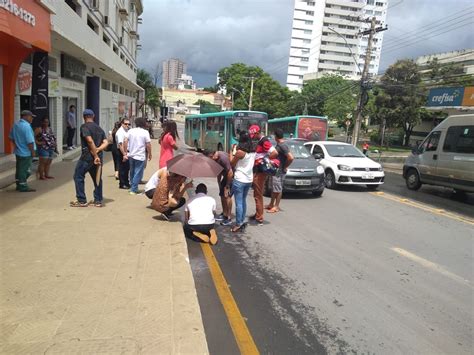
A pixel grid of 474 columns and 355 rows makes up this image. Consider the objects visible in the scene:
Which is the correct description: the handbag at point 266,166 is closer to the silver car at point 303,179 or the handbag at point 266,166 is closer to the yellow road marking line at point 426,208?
the silver car at point 303,179

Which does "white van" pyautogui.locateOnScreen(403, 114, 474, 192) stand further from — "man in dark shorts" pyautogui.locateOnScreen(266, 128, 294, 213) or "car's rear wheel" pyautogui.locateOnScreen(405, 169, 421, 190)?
"man in dark shorts" pyautogui.locateOnScreen(266, 128, 294, 213)

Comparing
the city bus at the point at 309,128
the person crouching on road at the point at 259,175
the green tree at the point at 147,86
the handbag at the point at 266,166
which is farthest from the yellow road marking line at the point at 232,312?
the green tree at the point at 147,86

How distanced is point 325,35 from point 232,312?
127 meters

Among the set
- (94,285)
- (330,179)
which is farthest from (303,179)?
(94,285)

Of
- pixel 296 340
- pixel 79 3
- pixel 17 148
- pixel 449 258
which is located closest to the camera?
pixel 296 340

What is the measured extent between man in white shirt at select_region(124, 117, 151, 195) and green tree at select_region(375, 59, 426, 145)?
43715 millimetres

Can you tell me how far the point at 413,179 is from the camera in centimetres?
1386

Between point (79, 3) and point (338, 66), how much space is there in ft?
368

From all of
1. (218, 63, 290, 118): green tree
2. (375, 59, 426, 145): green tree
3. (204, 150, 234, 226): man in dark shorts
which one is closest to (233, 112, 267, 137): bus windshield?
(204, 150, 234, 226): man in dark shorts

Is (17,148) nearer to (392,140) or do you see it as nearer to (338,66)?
(392,140)

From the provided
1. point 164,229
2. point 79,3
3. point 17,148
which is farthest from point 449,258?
point 79,3

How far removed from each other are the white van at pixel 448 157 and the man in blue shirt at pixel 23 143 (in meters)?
11.6

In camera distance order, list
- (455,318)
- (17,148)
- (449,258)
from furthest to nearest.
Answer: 1. (17,148)
2. (449,258)
3. (455,318)

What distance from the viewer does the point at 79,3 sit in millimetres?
17734
